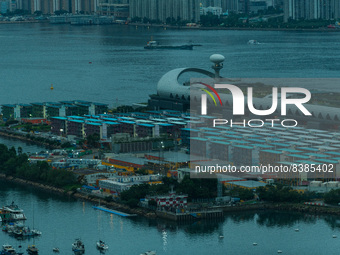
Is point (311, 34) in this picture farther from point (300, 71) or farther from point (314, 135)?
point (314, 135)

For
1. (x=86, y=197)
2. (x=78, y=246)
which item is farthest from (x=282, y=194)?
(x=78, y=246)

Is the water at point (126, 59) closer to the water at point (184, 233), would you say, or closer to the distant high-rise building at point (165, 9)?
the distant high-rise building at point (165, 9)

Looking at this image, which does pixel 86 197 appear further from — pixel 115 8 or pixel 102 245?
pixel 115 8

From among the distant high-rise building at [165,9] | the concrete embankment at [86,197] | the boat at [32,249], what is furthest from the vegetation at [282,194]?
the distant high-rise building at [165,9]

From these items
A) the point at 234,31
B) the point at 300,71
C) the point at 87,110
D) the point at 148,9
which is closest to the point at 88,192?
the point at 87,110

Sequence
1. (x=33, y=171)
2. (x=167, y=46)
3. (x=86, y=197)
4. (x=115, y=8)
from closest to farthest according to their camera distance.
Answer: (x=86, y=197) < (x=33, y=171) < (x=167, y=46) < (x=115, y=8)

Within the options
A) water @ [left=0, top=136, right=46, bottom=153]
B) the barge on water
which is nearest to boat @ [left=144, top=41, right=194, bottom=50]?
the barge on water

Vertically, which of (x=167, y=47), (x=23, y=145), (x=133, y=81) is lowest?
(x=23, y=145)
